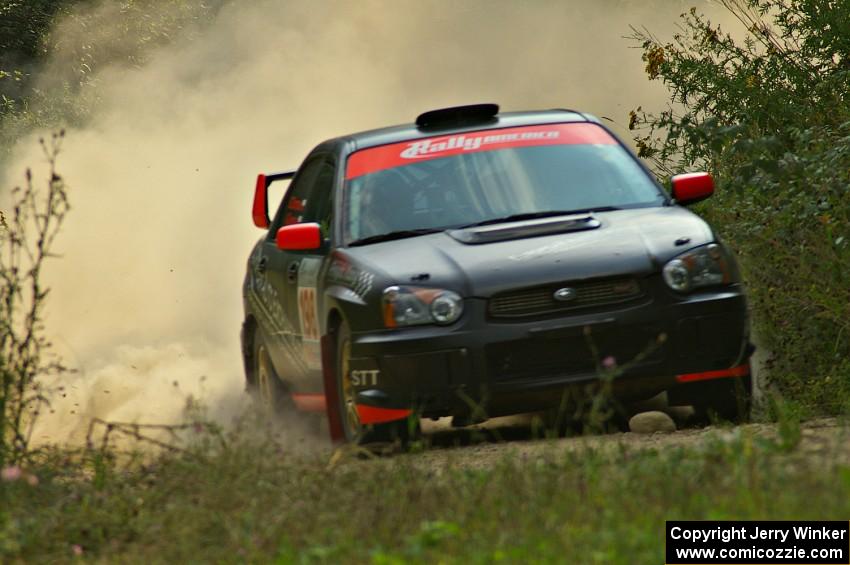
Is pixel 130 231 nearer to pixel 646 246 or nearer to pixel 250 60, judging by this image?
pixel 250 60

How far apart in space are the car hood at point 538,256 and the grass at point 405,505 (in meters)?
1.39

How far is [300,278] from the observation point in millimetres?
9797

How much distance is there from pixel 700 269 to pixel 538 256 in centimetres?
74

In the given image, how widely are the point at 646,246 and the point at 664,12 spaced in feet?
88.3

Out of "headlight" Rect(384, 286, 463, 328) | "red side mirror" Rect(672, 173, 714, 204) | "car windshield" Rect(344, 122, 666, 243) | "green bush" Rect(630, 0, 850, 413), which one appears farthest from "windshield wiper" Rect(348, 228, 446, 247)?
"green bush" Rect(630, 0, 850, 413)

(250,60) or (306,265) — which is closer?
(306,265)

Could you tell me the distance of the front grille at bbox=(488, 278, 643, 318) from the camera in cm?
839

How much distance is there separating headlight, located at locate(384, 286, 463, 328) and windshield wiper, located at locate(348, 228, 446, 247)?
78cm

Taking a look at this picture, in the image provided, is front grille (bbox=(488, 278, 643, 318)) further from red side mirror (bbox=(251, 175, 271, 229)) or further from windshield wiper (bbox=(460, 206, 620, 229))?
red side mirror (bbox=(251, 175, 271, 229))

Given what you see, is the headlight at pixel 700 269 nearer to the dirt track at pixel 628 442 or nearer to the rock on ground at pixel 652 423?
the dirt track at pixel 628 442

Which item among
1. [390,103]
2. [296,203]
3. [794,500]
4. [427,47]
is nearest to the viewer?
[794,500]

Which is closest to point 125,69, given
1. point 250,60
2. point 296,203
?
point 250,60

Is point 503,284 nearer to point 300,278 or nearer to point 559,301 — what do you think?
point 559,301

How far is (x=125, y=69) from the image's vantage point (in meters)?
33.4
